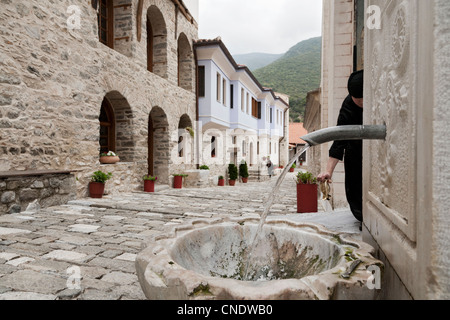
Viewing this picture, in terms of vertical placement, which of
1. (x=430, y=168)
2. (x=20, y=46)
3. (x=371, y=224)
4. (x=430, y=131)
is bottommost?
(x=371, y=224)

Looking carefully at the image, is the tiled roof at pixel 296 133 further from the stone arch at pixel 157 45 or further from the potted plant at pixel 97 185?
the potted plant at pixel 97 185

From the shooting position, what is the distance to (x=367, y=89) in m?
1.73

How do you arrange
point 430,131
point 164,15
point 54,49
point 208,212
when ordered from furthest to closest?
point 164,15, point 54,49, point 208,212, point 430,131

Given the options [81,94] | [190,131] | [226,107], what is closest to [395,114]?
[81,94]

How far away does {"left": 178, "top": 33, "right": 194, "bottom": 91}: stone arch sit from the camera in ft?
42.1

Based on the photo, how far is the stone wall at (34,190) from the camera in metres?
4.83

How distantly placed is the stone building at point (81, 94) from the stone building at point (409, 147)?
548cm

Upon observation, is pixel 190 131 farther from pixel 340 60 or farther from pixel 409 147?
pixel 409 147

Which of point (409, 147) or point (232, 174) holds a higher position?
point (409, 147)

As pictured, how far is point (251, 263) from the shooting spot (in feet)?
5.93

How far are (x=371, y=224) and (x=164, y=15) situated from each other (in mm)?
11106

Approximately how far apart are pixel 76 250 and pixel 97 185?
4.35 metres
